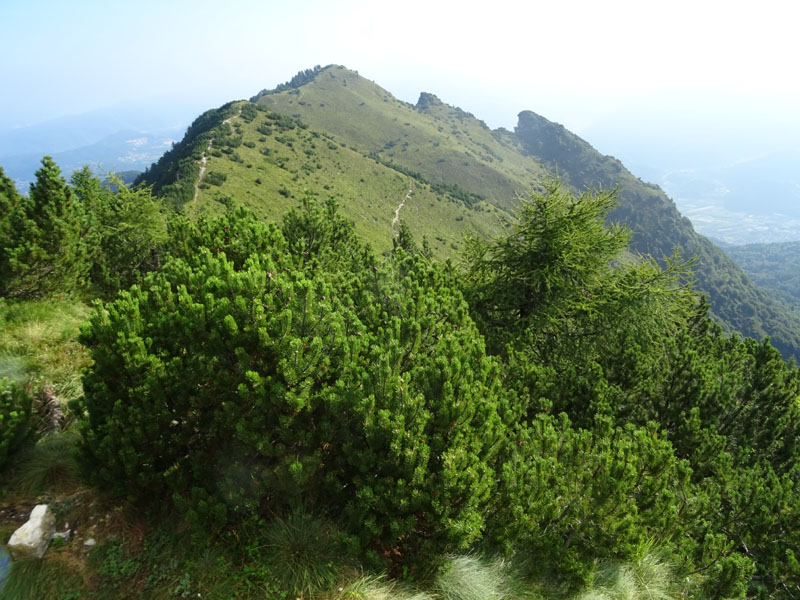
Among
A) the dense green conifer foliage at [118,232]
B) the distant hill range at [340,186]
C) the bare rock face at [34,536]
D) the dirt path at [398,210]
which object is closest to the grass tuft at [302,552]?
the bare rock face at [34,536]

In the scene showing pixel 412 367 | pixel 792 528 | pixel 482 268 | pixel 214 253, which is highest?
pixel 482 268

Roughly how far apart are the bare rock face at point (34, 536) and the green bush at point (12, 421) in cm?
117

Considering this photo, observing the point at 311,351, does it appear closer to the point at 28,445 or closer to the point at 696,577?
the point at 28,445

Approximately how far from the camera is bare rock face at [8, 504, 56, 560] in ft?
16.8

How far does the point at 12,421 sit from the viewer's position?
6020mm

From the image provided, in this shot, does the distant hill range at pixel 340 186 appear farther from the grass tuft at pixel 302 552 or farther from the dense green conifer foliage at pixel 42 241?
the grass tuft at pixel 302 552

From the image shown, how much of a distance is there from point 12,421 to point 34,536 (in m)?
1.81

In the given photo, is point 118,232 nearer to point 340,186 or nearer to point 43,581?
point 43,581

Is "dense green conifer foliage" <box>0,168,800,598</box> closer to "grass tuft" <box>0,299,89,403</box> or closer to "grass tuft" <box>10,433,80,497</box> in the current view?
"grass tuft" <box>10,433,80,497</box>

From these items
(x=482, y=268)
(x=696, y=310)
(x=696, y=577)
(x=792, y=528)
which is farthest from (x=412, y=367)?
(x=696, y=310)

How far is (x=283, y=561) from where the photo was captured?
5.60 m

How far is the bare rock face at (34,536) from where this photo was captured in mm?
5129

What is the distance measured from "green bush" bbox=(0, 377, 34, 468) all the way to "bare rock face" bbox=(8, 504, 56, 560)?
117 centimetres

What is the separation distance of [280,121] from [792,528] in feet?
506
